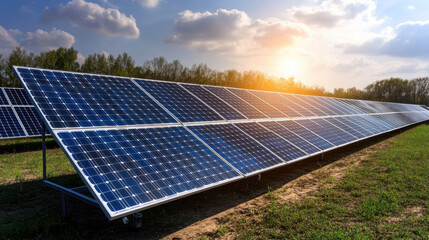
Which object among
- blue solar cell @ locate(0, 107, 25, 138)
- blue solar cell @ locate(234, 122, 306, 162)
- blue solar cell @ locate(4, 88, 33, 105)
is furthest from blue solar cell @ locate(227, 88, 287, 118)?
blue solar cell @ locate(4, 88, 33, 105)

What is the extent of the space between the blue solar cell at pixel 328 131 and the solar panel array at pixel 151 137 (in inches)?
30.3

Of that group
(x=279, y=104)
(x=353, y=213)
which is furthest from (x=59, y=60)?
(x=353, y=213)

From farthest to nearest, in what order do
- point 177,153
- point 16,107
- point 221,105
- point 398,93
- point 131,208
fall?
point 398,93 < point 16,107 < point 221,105 < point 177,153 < point 131,208

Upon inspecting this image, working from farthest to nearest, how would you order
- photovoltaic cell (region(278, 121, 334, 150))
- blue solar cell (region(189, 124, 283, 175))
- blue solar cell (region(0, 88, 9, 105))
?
blue solar cell (region(0, 88, 9, 105)) → photovoltaic cell (region(278, 121, 334, 150)) → blue solar cell (region(189, 124, 283, 175))

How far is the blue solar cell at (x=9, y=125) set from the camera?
54.6 feet

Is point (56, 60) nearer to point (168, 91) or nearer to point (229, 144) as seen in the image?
point (168, 91)

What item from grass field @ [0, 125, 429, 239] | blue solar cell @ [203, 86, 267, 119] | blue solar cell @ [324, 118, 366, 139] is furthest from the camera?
blue solar cell @ [324, 118, 366, 139]

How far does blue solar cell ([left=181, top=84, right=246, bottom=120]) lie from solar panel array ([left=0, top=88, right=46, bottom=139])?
38.9ft

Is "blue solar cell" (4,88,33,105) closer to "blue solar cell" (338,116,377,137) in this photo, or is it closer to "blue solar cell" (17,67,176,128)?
"blue solar cell" (17,67,176,128)

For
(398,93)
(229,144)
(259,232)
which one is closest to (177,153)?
(229,144)

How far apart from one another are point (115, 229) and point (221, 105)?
757cm

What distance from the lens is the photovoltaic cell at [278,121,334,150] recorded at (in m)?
12.9

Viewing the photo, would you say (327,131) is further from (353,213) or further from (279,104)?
(353,213)

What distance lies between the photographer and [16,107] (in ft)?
65.7
